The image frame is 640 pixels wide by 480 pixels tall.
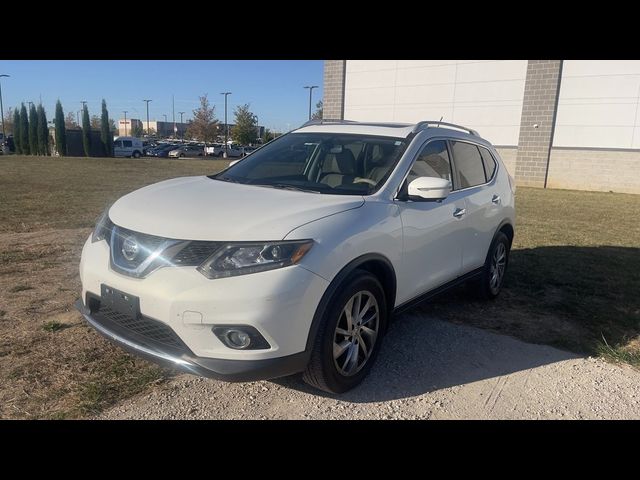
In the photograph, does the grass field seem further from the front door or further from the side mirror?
the side mirror

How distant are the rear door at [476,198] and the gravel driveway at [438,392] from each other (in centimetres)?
101

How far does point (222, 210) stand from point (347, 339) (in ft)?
3.79

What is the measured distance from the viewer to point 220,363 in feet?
9.20

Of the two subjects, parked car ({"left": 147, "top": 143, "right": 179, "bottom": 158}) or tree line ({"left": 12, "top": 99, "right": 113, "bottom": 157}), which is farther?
parked car ({"left": 147, "top": 143, "right": 179, "bottom": 158})

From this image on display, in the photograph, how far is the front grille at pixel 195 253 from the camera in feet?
9.30

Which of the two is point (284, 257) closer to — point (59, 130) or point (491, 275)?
point (491, 275)

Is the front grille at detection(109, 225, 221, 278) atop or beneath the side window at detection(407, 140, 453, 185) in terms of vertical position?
beneath

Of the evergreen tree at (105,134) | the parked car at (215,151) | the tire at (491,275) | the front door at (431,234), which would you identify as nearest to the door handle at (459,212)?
the front door at (431,234)

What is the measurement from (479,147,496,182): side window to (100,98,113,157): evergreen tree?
49.2 metres

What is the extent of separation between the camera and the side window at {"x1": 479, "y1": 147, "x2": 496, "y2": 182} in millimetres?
5441

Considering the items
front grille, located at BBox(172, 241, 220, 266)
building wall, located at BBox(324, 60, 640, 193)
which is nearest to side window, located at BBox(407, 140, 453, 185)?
front grille, located at BBox(172, 241, 220, 266)

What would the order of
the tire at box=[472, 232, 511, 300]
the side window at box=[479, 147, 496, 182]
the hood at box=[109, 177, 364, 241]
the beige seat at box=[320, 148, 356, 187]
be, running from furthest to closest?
1. the side window at box=[479, 147, 496, 182]
2. the tire at box=[472, 232, 511, 300]
3. the beige seat at box=[320, 148, 356, 187]
4. the hood at box=[109, 177, 364, 241]

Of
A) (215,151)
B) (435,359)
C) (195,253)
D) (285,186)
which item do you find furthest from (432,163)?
(215,151)
